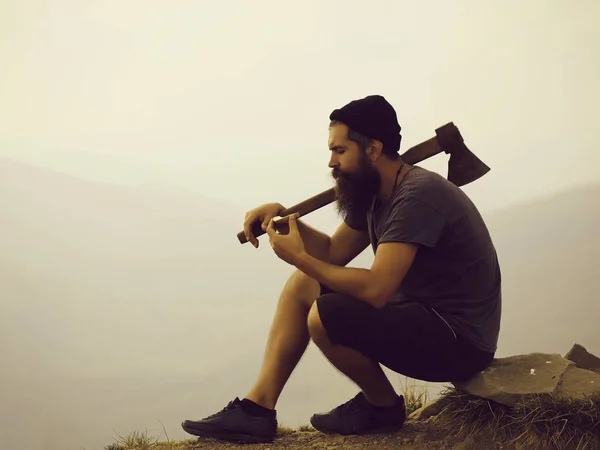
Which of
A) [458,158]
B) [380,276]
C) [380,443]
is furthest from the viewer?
[458,158]

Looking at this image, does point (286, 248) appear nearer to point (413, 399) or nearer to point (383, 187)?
point (383, 187)

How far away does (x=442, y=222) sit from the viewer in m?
2.92

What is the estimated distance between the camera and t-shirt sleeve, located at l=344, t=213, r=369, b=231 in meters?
3.38

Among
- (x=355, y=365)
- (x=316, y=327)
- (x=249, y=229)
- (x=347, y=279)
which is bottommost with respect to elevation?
(x=355, y=365)

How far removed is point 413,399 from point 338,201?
1.41 metres

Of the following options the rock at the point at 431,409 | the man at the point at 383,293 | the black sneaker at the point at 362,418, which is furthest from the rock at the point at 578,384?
the black sneaker at the point at 362,418

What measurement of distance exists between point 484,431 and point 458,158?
1242mm

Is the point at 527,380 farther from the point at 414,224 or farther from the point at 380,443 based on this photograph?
the point at 414,224

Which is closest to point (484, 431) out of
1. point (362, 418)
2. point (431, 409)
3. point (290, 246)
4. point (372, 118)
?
point (431, 409)

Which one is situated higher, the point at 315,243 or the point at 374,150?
the point at 374,150

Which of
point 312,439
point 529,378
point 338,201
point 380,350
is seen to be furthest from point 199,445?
point 529,378

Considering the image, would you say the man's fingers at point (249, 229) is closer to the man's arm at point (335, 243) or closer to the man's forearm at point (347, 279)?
the man's arm at point (335, 243)

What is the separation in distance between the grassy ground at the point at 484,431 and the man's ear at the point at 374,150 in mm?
1214

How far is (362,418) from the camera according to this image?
3.32 m
